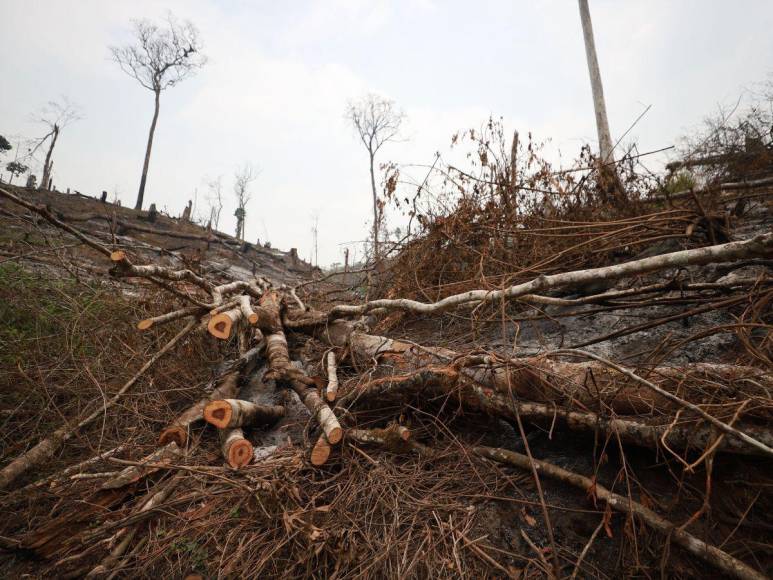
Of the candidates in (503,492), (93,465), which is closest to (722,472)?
(503,492)

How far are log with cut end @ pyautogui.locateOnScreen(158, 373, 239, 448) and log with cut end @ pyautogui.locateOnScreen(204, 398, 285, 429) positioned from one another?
0.89 ft

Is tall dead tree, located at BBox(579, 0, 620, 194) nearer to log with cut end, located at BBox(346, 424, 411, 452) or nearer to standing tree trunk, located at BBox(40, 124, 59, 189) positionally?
log with cut end, located at BBox(346, 424, 411, 452)

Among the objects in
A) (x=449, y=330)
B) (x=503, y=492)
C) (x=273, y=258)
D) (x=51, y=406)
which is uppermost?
(x=273, y=258)

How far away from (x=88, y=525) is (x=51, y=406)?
1.47m

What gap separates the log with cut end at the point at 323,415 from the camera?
6.97 feet

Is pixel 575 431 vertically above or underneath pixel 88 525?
above

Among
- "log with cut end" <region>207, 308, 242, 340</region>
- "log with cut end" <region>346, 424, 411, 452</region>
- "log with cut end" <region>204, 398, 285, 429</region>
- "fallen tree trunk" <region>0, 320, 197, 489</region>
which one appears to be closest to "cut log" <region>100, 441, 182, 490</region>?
"log with cut end" <region>204, 398, 285, 429</region>

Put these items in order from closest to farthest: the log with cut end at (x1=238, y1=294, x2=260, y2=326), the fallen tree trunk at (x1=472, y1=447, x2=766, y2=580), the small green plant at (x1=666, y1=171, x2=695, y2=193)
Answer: the fallen tree trunk at (x1=472, y1=447, x2=766, y2=580) → the log with cut end at (x1=238, y1=294, x2=260, y2=326) → the small green plant at (x1=666, y1=171, x2=695, y2=193)

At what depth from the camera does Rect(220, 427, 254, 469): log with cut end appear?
218cm

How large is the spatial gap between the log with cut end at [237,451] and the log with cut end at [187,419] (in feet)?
1.26

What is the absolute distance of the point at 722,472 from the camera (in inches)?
60.0

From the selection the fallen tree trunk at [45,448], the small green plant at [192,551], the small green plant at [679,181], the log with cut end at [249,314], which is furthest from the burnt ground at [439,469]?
the small green plant at [679,181]

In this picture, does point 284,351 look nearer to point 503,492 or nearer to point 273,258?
point 503,492

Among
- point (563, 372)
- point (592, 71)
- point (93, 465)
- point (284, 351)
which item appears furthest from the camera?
point (592, 71)
